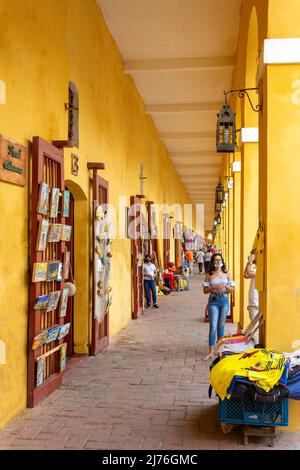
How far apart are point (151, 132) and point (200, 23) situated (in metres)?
6.68

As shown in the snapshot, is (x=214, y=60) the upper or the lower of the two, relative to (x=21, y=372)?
upper

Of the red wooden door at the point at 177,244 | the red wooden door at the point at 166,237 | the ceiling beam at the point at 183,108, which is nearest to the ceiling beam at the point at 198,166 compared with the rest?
the red wooden door at the point at 177,244

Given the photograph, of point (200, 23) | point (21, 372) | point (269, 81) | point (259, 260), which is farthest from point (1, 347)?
point (200, 23)

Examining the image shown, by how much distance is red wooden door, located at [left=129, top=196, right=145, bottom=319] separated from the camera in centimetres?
1137

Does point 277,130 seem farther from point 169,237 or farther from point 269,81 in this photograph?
point 169,237

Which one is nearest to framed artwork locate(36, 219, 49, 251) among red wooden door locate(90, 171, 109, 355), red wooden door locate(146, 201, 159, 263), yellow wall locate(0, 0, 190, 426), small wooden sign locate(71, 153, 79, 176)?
yellow wall locate(0, 0, 190, 426)

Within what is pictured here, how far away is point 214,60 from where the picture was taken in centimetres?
1039

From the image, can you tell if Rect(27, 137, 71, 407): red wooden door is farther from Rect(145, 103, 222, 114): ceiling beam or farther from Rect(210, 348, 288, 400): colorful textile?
Rect(145, 103, 222, 114): ceiling beam

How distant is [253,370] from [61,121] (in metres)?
3.76

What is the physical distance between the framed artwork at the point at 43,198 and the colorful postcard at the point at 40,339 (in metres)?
1.24

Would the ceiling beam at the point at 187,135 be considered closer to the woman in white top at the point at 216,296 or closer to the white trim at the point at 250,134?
the white trim at the point at 250,134

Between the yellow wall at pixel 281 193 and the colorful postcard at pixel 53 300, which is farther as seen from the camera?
the colorful postcard at pixel 53 300

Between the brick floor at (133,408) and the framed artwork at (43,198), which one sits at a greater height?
the framed artwork at (43,198)

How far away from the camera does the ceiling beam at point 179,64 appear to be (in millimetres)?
10375
